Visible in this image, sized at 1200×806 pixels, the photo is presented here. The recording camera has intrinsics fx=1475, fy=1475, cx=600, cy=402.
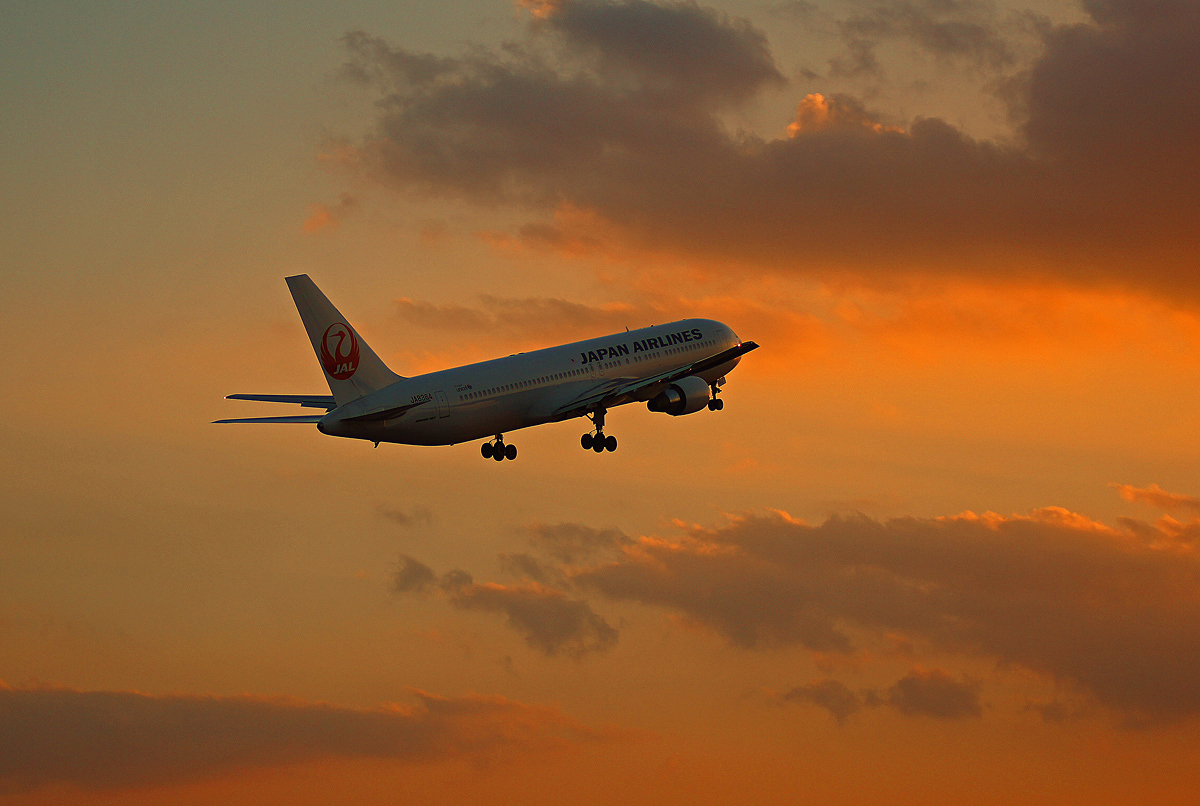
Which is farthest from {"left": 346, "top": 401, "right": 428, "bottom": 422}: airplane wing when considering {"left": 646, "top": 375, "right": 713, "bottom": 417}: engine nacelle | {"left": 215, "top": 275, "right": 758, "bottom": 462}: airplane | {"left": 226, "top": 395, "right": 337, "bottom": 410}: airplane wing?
{"left": 646, "top": 375, "right": 713, "bottom": 417}: engine nacelle

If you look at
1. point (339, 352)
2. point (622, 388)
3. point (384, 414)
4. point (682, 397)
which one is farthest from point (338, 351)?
point (682, 397)

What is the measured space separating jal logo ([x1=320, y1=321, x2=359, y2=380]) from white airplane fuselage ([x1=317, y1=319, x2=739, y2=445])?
172 centimetres

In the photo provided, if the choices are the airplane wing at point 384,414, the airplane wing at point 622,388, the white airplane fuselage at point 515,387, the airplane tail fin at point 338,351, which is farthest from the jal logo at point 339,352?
the airplane wing at point 622,388

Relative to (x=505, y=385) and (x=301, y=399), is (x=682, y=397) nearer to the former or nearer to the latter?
(x=505, y=385)

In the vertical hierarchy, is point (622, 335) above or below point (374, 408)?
above

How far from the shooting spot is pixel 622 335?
3499 inches

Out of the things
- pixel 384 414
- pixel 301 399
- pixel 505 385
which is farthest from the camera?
pixel 301 399

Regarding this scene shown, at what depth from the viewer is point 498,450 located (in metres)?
A: 87.3

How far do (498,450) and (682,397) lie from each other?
37.3 feet

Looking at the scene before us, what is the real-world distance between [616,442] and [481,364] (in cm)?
1113

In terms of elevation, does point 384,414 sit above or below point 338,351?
below

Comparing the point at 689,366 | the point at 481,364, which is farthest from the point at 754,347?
the point at 481,364

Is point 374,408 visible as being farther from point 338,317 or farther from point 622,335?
point 622,335

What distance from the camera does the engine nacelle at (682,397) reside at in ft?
288
